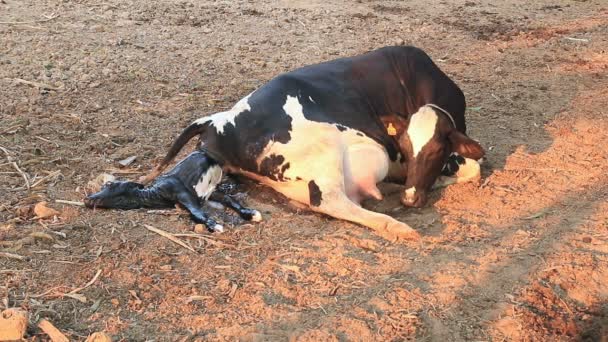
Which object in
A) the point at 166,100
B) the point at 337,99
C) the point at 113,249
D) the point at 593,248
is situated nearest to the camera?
the point at 113,249

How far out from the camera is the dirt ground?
3129 millimetres

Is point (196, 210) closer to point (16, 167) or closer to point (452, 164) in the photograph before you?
point (16, 167)

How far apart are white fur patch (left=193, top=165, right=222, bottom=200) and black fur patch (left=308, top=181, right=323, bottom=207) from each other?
594 millimetres

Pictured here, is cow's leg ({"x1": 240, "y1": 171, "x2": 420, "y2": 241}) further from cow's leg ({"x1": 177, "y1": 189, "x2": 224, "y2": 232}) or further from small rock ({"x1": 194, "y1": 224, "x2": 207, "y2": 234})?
small rock ({"x1": 194, "y1": 224, "x2": 207, "y2": 234})

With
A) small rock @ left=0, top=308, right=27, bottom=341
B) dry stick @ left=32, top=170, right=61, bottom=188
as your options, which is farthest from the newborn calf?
small rock @ left=0, top=308, right=27, bottom=341

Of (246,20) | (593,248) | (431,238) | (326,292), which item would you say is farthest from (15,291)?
(246,20)

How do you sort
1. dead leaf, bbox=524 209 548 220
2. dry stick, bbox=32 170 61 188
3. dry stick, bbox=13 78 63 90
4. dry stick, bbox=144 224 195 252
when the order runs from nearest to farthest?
dry stick, bbox=144 224 195 252, dead leaf, bbox=524 209 548 220, dry stick, bbox=32 170 61 188, dry stick, bbox=13 78 63 90

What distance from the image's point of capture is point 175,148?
4.45 metres

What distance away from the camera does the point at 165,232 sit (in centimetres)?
378

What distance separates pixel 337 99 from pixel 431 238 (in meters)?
1.21

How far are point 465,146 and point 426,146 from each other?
0.27 meters

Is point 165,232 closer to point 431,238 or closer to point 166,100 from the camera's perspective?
point 431,238

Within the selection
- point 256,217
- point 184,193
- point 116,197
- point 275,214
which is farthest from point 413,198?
point 116,197

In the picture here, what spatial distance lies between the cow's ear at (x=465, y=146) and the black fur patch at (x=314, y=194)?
107 cm
